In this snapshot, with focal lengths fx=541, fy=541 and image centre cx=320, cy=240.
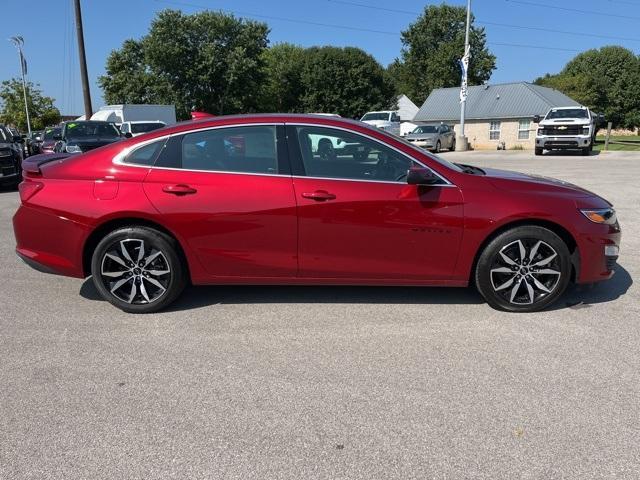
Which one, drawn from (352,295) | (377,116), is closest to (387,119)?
(377,116)

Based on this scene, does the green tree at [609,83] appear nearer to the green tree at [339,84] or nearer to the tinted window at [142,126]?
the green tree at [339,84]

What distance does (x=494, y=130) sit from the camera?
40.2 metres

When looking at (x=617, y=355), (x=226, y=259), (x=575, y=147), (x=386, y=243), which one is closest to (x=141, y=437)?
(x=226, y=259)

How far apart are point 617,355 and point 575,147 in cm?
2353

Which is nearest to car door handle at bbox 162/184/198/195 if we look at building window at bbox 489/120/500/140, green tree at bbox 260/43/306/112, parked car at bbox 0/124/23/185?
parked car at bbox 0/124/23/185

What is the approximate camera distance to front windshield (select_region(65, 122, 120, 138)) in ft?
54.1

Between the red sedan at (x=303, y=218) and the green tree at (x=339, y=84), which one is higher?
the green tree at (x=339, y=84)

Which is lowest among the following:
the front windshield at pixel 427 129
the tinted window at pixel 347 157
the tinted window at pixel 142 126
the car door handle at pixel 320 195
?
the car door handle at pixel 320 195

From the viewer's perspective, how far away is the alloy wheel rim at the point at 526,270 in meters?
4.38

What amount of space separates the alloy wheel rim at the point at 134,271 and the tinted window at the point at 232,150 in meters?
0.79

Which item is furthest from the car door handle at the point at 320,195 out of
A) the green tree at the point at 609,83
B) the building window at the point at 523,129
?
the green tree at the point at 609,83

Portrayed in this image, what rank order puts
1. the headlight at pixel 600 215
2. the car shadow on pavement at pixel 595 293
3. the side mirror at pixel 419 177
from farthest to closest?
the car shadow on pavement at pixel 595 293, the headlight at pixel 600 215, the side mirror at pixel 419 177

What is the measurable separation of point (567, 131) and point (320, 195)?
78.1ft

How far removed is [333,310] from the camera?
15.1 ft
